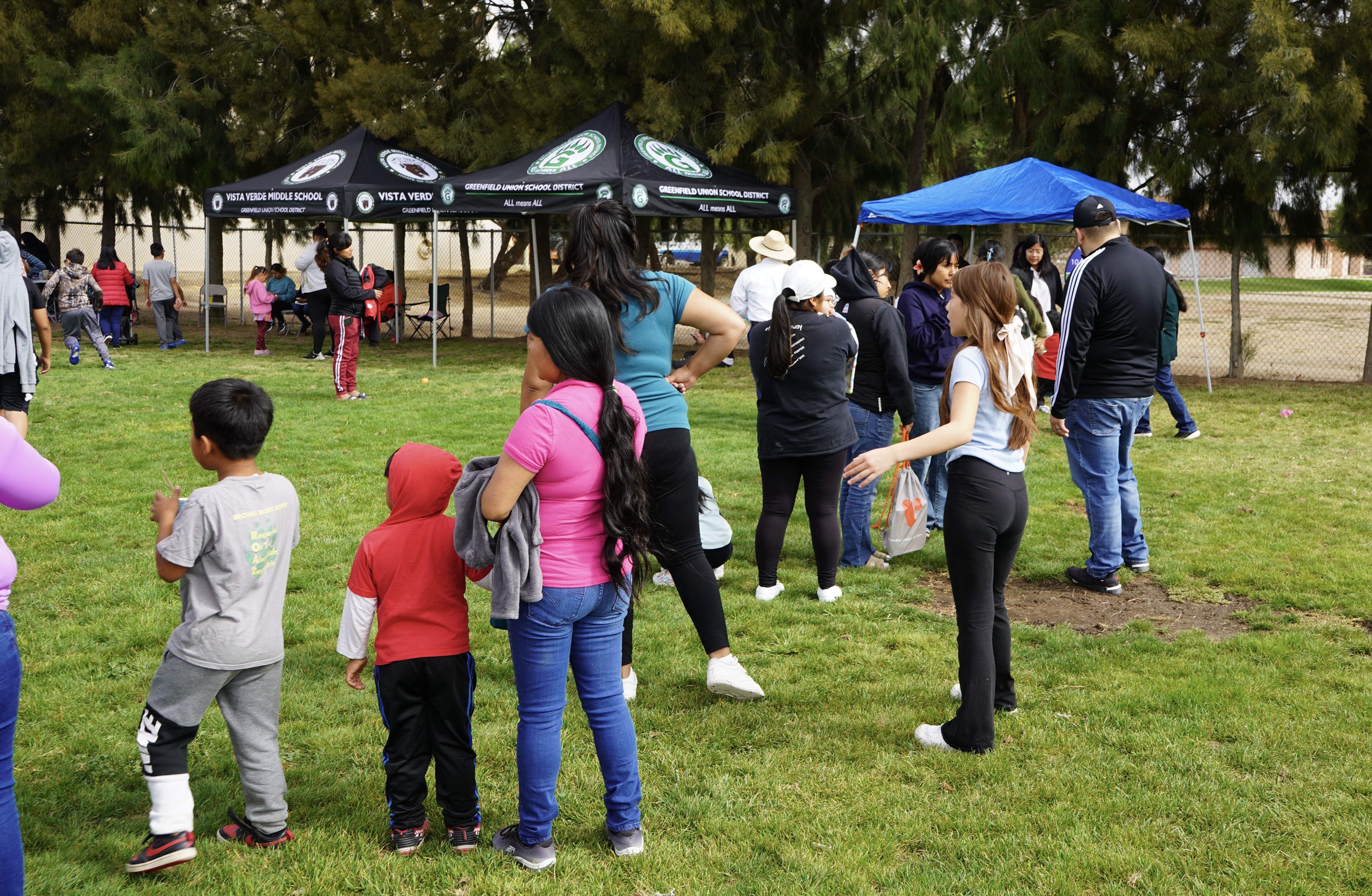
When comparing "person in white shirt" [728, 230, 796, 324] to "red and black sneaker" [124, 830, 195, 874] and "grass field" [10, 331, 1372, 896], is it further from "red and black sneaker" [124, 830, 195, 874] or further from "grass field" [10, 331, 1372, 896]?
"red and black sneaker" [124, 830, 195, 874]

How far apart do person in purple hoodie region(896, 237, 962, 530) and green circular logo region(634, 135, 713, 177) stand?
9048 mm

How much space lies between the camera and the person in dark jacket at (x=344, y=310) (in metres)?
11.9

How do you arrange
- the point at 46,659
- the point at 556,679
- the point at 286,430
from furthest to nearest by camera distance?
1. the point at 286,430
2. the point at 46,659
3. the point at 556,679

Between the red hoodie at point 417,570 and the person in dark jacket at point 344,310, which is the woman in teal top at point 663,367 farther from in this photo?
the person in dark jacket at point 344,310

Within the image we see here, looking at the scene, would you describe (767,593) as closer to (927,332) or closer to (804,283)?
(804,283)

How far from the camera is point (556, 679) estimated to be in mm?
2963

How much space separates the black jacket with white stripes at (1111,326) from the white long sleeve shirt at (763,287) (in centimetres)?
153

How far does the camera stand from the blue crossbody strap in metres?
2.83

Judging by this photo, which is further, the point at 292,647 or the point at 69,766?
the point at 292,647

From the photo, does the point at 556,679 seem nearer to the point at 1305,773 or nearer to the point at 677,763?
the point at 677,763

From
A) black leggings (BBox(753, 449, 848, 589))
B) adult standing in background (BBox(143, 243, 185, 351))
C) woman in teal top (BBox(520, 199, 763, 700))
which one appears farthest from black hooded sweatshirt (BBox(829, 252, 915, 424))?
adult standing in background (BBox(143, 243, 185, 351))

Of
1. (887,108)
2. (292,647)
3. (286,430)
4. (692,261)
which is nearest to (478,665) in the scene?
(292,647)

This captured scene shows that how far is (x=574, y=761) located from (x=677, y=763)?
0.35 m

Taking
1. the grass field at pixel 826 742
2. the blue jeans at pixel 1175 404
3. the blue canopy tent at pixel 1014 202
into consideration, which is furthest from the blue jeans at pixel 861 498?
the blue canopy tent at pixel 1014 202
